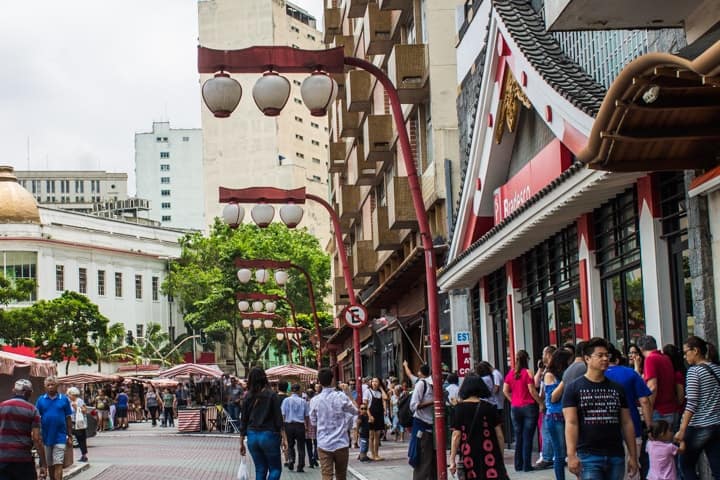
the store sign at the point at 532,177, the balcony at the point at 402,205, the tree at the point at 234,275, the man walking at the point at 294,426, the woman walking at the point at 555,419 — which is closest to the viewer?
the woman walking at the point at 555,419

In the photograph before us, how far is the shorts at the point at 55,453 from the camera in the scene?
1916 cm

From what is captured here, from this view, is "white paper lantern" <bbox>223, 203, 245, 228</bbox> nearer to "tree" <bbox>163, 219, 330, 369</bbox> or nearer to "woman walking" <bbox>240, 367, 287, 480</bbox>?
"woman walking" <bbox>240, 367, 287, 480</bbox>

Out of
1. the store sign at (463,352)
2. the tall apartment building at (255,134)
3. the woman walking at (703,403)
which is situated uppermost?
the tall apartment building at (255,134)

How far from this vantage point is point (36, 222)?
84625 millimetres

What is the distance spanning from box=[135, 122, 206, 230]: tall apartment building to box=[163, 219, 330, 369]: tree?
55116 mm

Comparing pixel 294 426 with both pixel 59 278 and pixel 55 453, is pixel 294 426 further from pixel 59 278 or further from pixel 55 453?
pixel 59 278

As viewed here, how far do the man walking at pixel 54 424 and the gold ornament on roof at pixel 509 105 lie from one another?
8299 mm

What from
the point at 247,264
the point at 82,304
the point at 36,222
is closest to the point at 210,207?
the point at 36,222

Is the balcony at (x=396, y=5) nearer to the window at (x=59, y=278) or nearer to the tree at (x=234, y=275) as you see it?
the tree at (x=234, y=275)

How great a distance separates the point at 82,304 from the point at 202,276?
35.7ft

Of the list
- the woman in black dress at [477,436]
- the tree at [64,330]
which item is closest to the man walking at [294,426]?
the woman in black dress at [477,436]

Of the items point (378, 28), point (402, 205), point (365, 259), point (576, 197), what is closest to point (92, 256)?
point (365, 259)

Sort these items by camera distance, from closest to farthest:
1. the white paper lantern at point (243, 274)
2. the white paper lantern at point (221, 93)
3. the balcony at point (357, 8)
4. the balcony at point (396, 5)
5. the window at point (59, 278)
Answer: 1. the white paper lantern at point (221, 93)
2. the balcony at point (396, 5)
3. the white paper lantern at point (243, 274)
4. the balcony at point (357, 8)
5. the window at point (59, 278)

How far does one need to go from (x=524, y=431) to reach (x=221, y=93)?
23.1 ft
